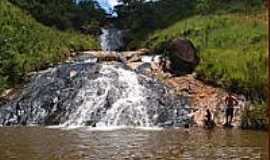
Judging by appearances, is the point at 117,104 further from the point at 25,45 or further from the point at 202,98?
the point at 25,45

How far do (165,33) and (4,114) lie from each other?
19490mm

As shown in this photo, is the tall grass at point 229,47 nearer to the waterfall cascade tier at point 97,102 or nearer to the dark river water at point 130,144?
the waterfall cascade tier at point 97,102

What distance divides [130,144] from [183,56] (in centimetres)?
1391

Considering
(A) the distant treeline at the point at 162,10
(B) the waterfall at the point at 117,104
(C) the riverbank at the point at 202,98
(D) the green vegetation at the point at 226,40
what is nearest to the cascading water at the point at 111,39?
(A) the distant treeline at the point at 162,10

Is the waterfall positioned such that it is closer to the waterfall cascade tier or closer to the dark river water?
the waterfall cascade tier

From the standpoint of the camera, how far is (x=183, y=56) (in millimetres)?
30359

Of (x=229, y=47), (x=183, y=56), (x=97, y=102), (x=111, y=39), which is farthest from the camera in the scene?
(x=111, y=39)

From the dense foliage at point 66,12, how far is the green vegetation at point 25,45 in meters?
3.63

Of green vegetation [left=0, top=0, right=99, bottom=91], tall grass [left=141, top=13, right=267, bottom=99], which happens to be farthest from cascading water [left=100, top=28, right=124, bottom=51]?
tall grass [left=141, top=13, right=267, bottom=99]

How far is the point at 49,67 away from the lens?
107 ft

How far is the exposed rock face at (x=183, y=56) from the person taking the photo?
98.1 feet

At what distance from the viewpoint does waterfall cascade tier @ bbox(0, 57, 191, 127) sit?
2464 centimetres

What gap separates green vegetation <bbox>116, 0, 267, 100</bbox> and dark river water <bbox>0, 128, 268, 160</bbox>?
14.0ft

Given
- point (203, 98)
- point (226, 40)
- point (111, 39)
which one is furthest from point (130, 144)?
point (111, 39)
